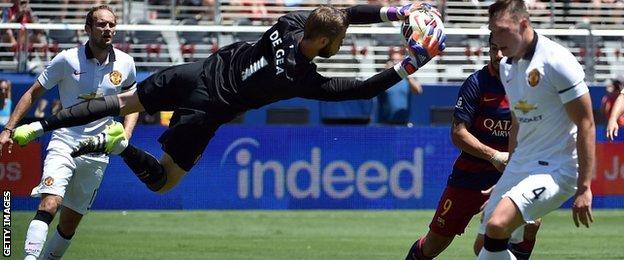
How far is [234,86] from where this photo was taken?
34.4 feet

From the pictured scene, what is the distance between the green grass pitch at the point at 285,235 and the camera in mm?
14383

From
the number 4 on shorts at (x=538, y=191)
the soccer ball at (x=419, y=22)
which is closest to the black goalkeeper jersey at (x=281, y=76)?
the soccer ball at (x=419, y=22)

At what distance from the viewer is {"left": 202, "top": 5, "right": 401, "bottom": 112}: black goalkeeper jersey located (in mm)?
10039

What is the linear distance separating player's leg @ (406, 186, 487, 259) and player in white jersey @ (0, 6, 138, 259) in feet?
9.90

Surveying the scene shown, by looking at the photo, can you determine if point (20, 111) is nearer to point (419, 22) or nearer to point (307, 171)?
point (419, 22)

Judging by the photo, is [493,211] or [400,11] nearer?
[493,211]

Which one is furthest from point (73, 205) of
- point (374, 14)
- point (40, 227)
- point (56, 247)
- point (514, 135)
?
point (514, 135)

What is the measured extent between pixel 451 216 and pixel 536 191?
2.18 metres

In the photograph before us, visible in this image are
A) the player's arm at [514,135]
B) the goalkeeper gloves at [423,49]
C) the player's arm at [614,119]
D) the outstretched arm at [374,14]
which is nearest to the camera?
the player's arm at [514,135]

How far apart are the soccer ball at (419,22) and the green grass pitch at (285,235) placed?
4.61 meters

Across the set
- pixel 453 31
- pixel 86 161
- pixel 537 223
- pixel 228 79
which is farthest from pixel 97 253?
pixel 453 31

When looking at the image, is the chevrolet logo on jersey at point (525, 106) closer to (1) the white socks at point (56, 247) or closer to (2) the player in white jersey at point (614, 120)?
(2) the player in white jersey at point (614, 120)

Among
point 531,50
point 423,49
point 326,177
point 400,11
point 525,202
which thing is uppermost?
point 531,50

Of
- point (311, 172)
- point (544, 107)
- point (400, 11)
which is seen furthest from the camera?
point (311, 172)
